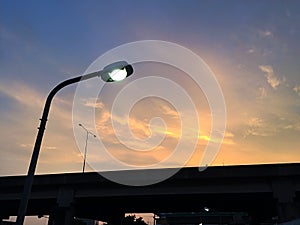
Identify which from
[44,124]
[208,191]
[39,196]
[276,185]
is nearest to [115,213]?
[39,196]

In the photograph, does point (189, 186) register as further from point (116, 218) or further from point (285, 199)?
point (116, 218)

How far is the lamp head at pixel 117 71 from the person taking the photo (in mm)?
7574

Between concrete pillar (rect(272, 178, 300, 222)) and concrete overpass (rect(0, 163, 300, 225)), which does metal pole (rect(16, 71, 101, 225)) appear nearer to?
concrete overpass (rect(0, 163, 300, 225))

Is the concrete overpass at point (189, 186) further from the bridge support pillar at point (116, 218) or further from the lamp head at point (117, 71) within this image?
the lamp head at point (117, 71)

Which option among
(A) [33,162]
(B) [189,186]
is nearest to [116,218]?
(B) [189,186]

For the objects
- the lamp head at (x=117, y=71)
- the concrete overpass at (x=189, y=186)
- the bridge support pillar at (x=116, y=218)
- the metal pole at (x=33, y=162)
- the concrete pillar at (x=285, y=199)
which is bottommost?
A: the metal pole at (x=33, y=162)

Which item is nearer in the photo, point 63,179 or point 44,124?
point 44,124

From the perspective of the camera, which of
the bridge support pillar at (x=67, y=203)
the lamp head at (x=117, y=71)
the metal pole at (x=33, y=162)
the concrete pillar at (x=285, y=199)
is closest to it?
the metal pole at (x=33, y=162)

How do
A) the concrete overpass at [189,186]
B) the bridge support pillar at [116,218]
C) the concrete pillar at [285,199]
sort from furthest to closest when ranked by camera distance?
the bridge support pillar at [116,218], the concrete overpass at [189,186], the concrete pillar at [285,199]

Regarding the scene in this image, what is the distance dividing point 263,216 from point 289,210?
123ft

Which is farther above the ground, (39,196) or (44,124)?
(39,196)

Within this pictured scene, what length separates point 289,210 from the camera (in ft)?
123

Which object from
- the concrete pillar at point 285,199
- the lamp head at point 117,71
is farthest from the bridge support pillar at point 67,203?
the lamp head at point 117,71

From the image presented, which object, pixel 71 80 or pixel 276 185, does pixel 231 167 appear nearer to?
pixel 276 185
